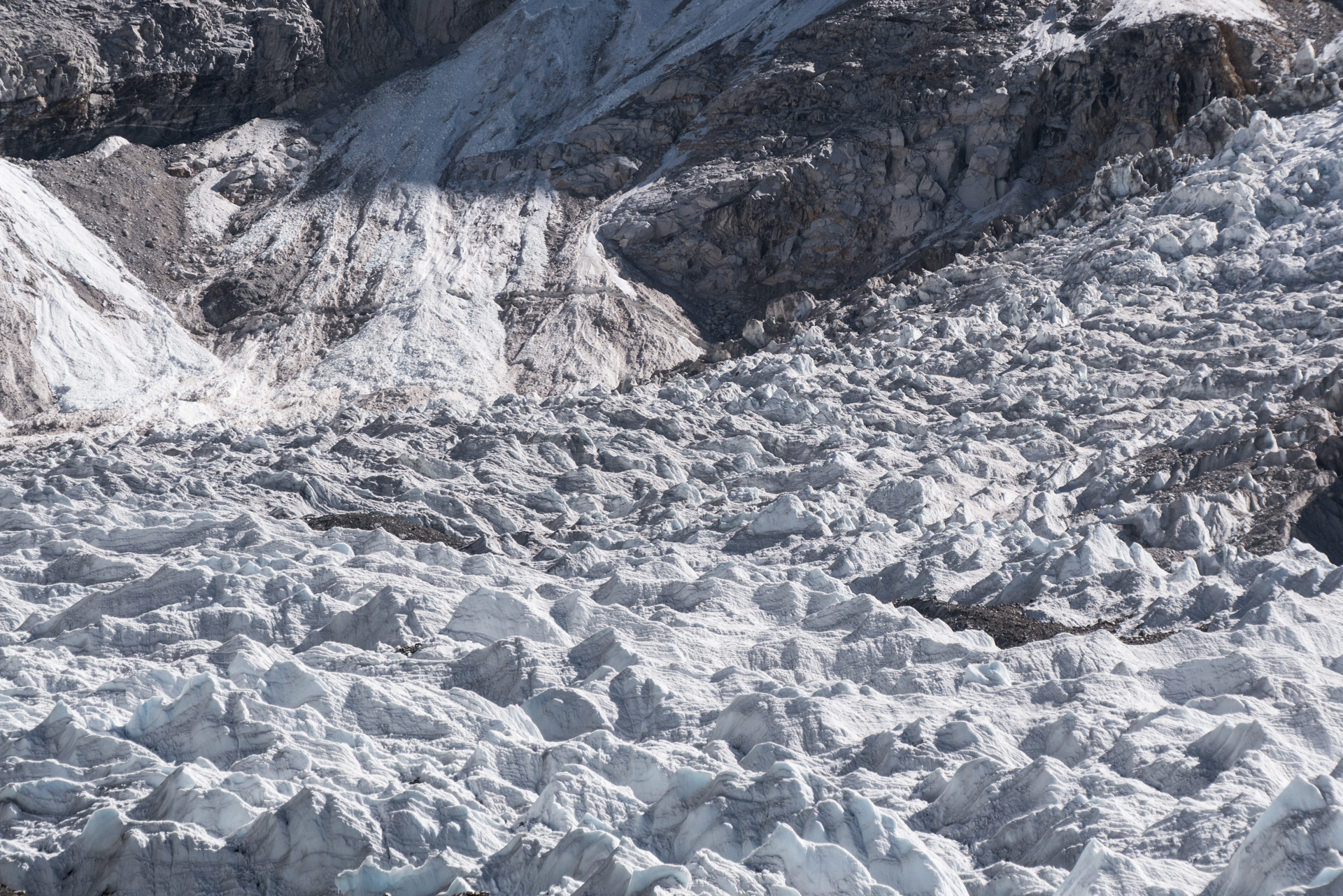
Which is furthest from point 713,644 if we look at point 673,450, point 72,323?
point 72,323

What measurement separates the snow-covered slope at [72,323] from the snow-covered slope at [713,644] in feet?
39.1

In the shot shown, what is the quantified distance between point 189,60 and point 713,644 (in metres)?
41.3

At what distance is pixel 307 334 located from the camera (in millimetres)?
38625

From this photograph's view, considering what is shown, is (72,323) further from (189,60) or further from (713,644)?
(713,644)

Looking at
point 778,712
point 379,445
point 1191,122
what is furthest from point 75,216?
point 778,712

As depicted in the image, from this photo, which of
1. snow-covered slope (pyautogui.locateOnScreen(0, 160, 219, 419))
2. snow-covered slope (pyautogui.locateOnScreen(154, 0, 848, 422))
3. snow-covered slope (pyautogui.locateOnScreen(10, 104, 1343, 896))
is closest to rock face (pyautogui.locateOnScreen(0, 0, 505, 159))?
snow-covered slope (pyautogui.locateOnScreen(154, 0, 848, 422))

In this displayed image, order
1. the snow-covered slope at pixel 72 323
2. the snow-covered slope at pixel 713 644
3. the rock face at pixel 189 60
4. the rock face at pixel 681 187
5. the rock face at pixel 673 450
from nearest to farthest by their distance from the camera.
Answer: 1. the snow-covered slope at pixel 713 644
2. the rock face at pixel 673 450
3. the snow-covered slope at pixel 72 323
4. the rock face at pixel 681 187
5. the rock face at pixel 189 60

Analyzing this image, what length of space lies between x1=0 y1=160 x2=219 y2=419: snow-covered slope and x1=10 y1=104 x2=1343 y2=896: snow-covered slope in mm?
11925

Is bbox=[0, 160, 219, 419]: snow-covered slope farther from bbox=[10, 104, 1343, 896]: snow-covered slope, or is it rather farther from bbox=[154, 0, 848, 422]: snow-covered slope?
bbox=[10, 104, 1343, 896]: snow-covered slope

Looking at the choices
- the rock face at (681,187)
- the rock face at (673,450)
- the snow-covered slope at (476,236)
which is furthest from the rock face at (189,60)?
the snow-covered slope at (476,236)

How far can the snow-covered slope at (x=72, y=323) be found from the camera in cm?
3434

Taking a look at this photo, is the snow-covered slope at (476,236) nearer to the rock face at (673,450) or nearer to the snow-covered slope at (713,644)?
the rock face at (673,450)

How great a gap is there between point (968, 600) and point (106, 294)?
31.6 meters

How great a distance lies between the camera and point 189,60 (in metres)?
46.1
